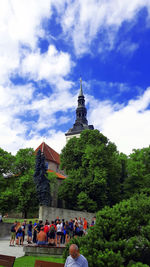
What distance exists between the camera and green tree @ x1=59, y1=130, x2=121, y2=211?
104 feet

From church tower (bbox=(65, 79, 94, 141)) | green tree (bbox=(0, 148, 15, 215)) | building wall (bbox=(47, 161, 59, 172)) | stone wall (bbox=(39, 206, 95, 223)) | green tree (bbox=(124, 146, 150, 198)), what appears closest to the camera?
stone wall (bbox=(39, 206, 95, 223))

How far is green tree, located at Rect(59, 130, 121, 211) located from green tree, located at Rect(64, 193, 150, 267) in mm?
22250

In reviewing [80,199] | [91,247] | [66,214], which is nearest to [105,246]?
[91,247]

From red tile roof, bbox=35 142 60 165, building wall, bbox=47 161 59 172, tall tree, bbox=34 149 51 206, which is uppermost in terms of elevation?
red tile roof, bbox=35 142 60 165

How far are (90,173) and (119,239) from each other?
24957mm

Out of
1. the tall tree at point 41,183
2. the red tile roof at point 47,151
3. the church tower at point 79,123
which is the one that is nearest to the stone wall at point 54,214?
the tall tree at point 41,183

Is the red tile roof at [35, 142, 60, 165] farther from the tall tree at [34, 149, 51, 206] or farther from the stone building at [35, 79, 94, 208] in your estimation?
the tall tree at [34, 149, 51, 206]

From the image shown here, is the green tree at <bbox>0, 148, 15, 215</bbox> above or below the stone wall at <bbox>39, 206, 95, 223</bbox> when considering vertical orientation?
above

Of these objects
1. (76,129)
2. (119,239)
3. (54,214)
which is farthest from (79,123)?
(119,239)

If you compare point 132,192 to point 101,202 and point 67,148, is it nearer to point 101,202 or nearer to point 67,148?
point 101,202

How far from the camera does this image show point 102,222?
8.55 meters

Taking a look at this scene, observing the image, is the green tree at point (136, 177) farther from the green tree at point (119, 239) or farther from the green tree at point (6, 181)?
the green tree at point (119, 239)

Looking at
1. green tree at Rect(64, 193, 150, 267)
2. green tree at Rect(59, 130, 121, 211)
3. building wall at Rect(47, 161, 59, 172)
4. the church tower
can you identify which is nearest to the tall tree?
green tree at Rect(59, 130, 121, 211)

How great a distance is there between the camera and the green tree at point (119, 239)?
736 cm
